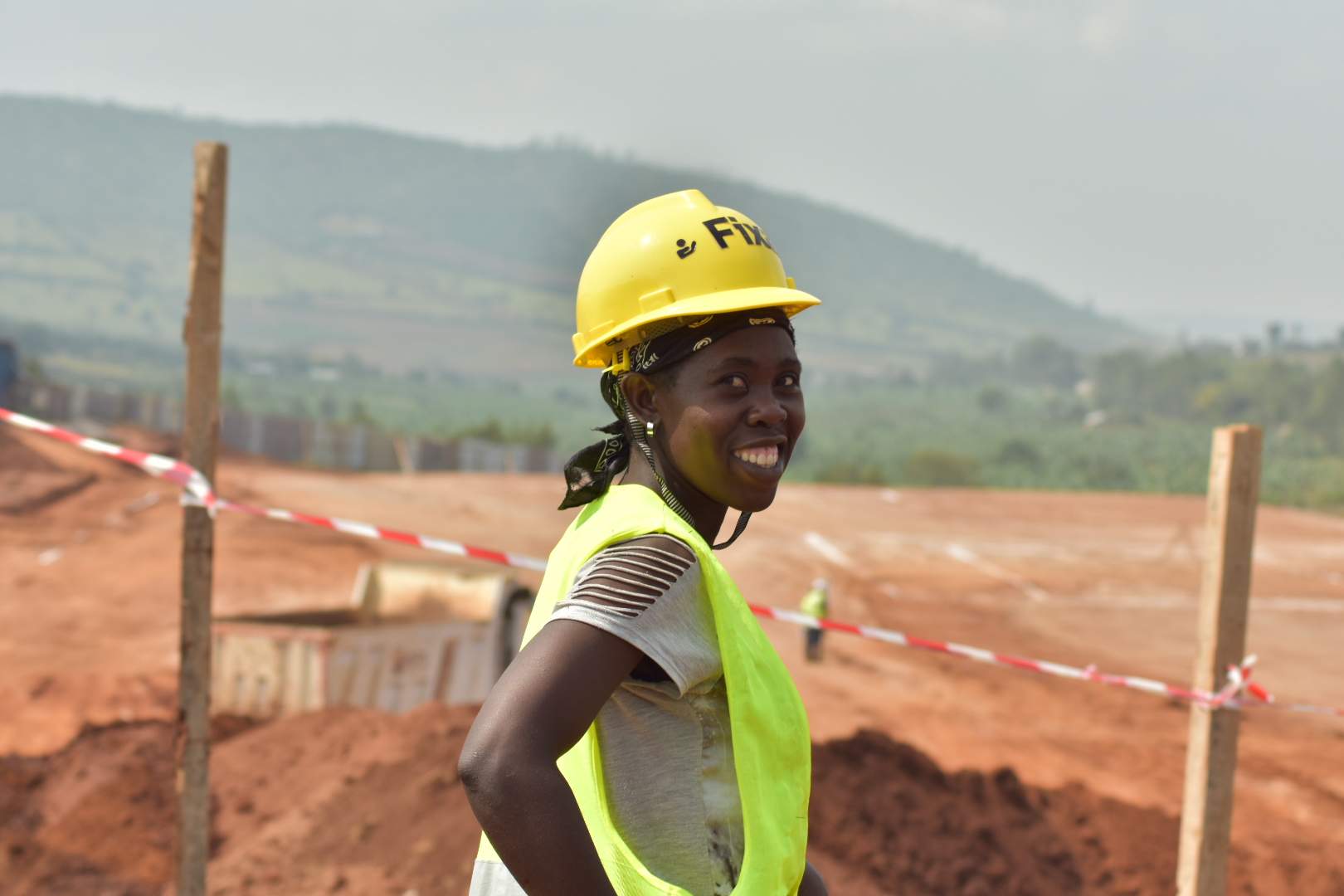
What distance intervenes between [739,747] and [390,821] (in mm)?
5763

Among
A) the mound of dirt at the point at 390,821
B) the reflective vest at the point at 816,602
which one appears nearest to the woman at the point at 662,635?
the mound of dirt at the point at 390,821

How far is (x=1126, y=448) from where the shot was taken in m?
68.3

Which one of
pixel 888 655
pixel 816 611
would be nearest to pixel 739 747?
pixel 816 611

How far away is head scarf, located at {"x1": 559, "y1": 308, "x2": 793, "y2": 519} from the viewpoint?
5.36 ft

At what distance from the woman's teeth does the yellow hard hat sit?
0.67 ft

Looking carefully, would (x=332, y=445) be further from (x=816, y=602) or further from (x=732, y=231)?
(x=732, y=231)

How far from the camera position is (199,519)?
400 cm

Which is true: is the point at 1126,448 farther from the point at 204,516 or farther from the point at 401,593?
the point at 204,516

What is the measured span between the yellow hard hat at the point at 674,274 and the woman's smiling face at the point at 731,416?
0.07m

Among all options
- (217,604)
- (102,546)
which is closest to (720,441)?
(217,604)

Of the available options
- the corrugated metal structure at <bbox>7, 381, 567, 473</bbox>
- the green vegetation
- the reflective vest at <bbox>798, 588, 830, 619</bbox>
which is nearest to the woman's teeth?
the reflective vest at <bbox>798, 588, 830, 619</bbox>

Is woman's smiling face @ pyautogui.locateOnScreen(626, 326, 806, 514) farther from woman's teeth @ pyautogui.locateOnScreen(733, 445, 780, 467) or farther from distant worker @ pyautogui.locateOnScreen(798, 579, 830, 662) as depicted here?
distant worker @ pyautogui.locateOnScreen(798, 579, 830, 662)

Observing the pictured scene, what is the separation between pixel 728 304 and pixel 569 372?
14420cm

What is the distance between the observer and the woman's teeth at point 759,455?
1.61m
